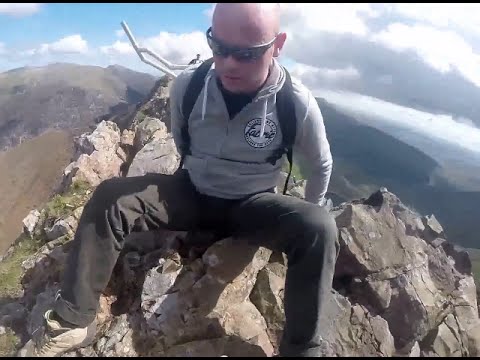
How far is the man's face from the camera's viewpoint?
582cm

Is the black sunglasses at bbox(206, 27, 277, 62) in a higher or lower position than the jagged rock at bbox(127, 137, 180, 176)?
higher

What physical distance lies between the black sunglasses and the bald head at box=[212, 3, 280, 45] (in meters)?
0.09

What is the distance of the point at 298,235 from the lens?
6.14 meters

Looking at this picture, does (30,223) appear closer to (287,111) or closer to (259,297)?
(259,297)

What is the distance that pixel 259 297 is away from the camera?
792 cm

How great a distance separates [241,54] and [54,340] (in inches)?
194

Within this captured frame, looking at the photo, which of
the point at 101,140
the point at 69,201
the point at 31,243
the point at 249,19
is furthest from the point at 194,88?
the point at 101,140

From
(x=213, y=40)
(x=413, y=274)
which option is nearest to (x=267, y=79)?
(x=213, y=40)

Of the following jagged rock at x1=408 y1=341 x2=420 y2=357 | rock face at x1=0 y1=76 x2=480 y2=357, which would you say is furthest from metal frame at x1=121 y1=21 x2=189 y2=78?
jagged rock at x1=408 y1=341 x2=420 y2=357

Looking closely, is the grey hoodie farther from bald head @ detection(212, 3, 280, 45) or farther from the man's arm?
bald head @ detection(212, 3, 280, 45)

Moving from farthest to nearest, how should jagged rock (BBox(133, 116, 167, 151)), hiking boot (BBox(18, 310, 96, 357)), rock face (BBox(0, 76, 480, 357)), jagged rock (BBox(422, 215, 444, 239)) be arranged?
jagged rock (BBox(133, 116, 167, 151)), jagged rock (BBox(422, 215, 444, 239)), rock face (BBox(0, 76, 480, 357)), hiking boot (BBox(18, 310, 96, 357))

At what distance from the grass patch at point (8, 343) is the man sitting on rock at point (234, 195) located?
1351 mm

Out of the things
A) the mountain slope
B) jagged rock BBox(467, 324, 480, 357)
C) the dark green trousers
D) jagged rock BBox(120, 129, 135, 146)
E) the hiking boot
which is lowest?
the mountain slope

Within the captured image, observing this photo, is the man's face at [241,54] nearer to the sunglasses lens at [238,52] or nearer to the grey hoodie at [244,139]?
the sunglasses lens at [238,52]
